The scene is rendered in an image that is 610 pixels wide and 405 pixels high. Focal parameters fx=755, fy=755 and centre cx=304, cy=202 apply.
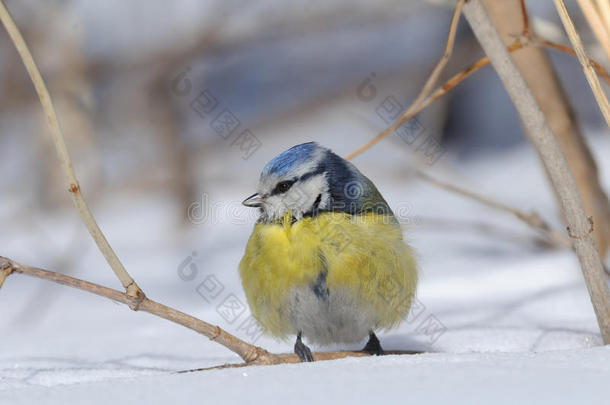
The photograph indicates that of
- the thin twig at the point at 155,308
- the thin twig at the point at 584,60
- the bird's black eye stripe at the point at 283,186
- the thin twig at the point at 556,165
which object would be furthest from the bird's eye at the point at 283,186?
the thin twig at the point at 584,60

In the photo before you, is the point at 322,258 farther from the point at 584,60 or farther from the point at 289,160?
the point at 584,60

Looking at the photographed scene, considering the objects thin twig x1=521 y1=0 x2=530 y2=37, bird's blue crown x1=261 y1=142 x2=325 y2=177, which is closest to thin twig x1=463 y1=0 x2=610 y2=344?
thin twig x1=521 y1=0 x2=530 y2=37

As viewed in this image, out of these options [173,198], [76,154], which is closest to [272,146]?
[173,198]

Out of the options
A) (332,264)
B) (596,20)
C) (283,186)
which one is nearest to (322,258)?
(332,264)

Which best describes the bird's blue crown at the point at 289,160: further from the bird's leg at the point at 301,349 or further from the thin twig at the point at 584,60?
the thin twig at the point at 584,60

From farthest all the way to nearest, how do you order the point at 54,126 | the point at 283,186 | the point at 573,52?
the point at 283,186 < the point at 573,52 < the point at 54,126

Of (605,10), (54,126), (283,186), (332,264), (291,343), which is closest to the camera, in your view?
(54,126)

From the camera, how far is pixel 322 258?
1.83 metres

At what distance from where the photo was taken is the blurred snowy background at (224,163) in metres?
2.24

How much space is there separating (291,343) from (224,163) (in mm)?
2845

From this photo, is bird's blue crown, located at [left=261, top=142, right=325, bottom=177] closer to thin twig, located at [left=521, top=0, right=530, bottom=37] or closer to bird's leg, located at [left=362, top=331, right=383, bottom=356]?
bird's leg, located at [left=362, top=331, right=383, bottom=356]

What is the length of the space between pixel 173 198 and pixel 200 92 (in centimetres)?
113

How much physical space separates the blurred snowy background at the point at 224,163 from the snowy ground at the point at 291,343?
14mm

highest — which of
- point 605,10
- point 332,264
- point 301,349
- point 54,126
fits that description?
point 54,126
